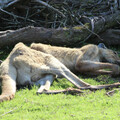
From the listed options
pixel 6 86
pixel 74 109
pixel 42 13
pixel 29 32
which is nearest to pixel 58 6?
pixel 42 13

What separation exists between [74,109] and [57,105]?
32cm

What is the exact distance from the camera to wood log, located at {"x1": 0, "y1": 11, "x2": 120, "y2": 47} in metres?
7.39

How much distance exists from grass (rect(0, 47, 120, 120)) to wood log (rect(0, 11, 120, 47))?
8.76ft

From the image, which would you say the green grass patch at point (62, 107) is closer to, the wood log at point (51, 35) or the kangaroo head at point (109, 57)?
the kangaroo head at point (109, 57)

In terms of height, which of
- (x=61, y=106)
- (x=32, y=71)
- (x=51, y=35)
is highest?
(x=51, y=35)

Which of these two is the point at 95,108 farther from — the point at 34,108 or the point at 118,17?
the point at 118,17

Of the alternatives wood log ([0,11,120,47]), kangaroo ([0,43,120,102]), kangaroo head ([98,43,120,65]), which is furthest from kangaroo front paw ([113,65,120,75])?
wood log ([0,11,120,47])

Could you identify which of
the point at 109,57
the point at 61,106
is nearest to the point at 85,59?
the point at 109,57

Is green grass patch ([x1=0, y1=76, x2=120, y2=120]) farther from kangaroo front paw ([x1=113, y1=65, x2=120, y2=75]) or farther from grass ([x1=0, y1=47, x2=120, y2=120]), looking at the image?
kangaroo front paw ([x1=113, y1=65, x2=120, y2=75])

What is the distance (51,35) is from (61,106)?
151 inches

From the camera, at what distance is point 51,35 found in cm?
776

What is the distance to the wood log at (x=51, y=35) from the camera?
7395mm

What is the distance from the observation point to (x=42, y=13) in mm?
8992

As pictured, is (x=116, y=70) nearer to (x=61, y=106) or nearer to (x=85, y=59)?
(x=85, y=59)
